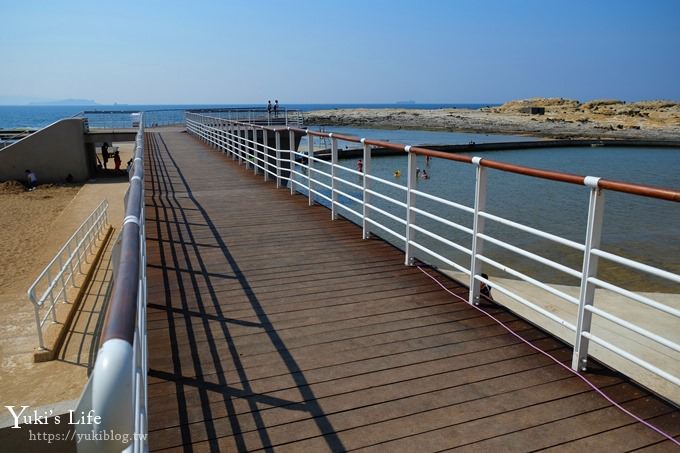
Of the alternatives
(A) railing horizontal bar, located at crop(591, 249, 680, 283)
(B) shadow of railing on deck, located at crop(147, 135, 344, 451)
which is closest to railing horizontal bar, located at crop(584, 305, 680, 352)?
(A) railing horizontal bar, located at crop(591, 249, 680, 283)

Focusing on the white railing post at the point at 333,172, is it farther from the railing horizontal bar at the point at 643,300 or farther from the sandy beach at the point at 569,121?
the sandy beach at the point at 569,121

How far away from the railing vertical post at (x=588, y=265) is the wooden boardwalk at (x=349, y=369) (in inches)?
6.5

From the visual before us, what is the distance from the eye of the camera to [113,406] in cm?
117

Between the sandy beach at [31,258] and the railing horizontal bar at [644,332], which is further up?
the railing horizontal bar at [644,332]

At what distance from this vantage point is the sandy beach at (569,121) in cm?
6775

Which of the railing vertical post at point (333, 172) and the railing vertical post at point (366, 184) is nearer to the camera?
the railing vertical post at point (366, 184)

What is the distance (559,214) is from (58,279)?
21.7m

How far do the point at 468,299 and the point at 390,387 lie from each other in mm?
1779

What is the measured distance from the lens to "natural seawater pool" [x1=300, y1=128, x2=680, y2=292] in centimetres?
1658

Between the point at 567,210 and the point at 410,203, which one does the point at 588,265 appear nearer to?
the point at 410,203

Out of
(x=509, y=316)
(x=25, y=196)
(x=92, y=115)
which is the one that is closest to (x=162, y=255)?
(x=509, y=316)

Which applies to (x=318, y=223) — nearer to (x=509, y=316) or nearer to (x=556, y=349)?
(x=509, y=316)

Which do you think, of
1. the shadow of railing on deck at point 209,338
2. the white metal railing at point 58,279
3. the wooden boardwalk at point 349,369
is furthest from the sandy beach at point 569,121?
the wooden boardwalk at point 349,369

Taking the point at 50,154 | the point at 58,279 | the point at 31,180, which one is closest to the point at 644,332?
the point at 58,279
